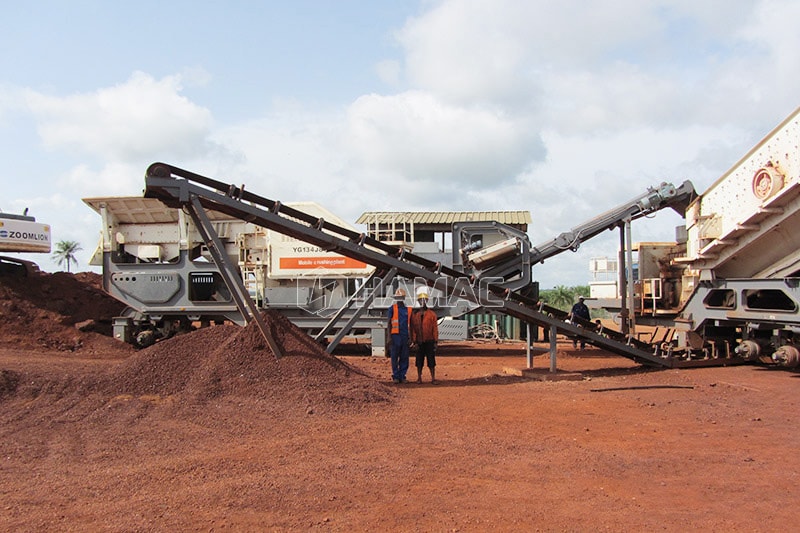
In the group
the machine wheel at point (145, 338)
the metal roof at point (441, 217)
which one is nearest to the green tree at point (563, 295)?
the metal roof at point (441, 217)

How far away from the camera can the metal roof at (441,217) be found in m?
18.5

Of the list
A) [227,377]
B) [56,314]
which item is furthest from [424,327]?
[56,314]

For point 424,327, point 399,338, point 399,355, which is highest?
point 424,327

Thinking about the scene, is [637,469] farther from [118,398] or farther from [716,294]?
[716,294]

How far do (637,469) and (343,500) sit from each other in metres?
2.67

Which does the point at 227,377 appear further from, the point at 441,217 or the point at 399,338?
the point at 441,217

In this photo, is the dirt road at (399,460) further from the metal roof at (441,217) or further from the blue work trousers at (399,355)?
the metal roof at (441,217)

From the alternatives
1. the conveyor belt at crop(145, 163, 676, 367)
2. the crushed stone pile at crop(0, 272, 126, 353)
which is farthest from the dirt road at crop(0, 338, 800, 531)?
the crushed stone pile at crop(0, 272, 126, 353)

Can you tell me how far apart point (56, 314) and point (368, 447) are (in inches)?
533

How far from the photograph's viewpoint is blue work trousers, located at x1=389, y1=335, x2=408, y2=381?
1072 centimetres

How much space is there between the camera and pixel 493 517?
4.48m

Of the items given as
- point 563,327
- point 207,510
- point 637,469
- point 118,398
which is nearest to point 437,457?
point 637,469

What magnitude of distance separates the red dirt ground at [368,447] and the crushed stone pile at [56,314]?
15.9 feet

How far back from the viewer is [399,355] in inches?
426
